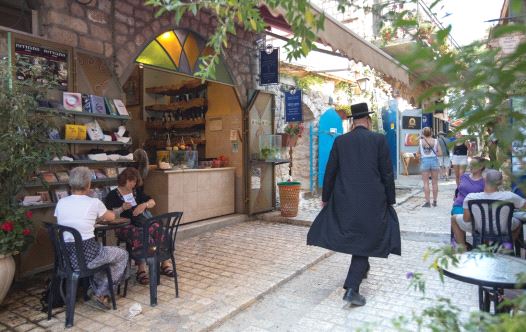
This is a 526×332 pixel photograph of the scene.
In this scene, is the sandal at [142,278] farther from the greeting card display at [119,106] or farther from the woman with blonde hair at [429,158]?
the woman with blonde hair at [429,158]

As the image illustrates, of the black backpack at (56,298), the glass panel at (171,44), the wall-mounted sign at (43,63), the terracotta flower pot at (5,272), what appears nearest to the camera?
the terracotta flower pot at (5,272)

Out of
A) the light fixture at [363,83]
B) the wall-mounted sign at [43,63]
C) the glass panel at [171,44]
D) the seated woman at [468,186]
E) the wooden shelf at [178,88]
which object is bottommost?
the seated woman at [468,186]

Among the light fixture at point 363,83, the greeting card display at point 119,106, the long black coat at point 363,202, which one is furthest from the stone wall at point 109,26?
the light fixture at point 363,83

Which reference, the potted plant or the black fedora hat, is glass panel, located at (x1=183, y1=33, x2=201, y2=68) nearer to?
the potted plant

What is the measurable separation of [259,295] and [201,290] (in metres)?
0.57

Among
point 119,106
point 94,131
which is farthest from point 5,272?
point 119,106

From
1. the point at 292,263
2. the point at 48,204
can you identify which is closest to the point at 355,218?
the point at 292,263

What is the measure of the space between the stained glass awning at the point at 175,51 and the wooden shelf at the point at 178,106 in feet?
3.64

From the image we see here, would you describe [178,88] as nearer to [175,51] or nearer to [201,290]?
[175,51]

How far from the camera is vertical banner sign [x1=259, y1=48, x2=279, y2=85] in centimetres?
737

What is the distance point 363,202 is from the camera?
343cm

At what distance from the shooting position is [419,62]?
0.89m

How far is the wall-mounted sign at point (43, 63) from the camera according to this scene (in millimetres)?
3791

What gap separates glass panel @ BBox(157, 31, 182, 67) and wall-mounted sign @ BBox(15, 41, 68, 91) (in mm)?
1746
